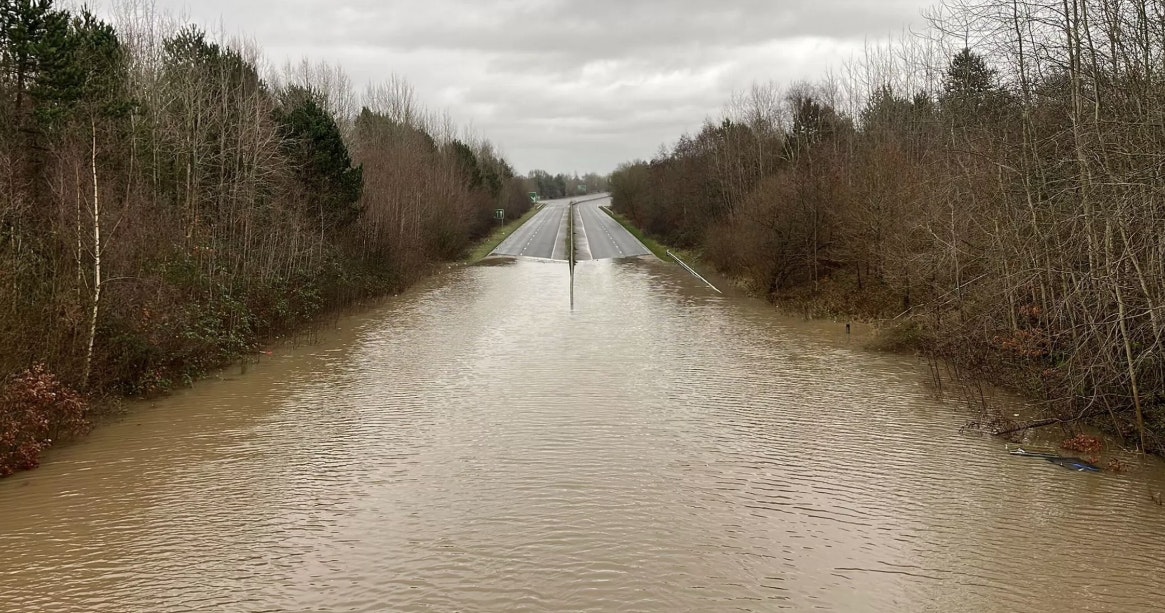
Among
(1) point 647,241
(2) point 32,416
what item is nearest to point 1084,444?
(2) point 32,416

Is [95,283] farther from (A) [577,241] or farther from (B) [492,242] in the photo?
(A) [577,241]

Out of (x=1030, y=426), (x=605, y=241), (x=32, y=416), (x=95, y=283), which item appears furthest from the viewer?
(x=605, y=241)

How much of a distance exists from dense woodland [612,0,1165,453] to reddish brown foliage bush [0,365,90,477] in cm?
1465

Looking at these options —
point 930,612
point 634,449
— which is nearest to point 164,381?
point 634,449

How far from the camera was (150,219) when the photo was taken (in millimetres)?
18266

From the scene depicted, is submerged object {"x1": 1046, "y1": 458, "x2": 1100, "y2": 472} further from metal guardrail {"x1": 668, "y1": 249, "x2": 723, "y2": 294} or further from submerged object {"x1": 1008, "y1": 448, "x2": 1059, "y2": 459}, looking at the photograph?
metal guardrail {"x1": 668, "y1": 249, "x2": 723, "y2": 294}

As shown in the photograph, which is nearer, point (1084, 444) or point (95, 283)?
point (1084, 444)

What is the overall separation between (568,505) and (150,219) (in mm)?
13900

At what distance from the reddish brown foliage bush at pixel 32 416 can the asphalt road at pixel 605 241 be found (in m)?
42.4

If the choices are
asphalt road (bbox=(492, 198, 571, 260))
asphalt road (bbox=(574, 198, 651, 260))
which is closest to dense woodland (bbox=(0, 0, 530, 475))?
Answer: asphalt road (bbox=(492, 198, 571, 260))

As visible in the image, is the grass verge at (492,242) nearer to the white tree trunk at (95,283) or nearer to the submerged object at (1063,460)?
the white tree trunk at (95,283)

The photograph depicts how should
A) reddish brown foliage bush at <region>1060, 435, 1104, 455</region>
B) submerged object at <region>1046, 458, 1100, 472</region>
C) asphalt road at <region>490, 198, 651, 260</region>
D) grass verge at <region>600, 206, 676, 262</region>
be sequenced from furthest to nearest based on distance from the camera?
asphalt road at <region>490, 198, 651, 260</region> → grass verge at <region>600, 206, 676, 262</region> → reddish brown foliage bush at <region>1060, 435, 1104, 455</region> → submerged object at <region>1046, 458, 1100, 472</region>

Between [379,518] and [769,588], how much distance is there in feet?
15.4

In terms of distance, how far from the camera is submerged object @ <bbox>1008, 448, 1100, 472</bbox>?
10993mm
